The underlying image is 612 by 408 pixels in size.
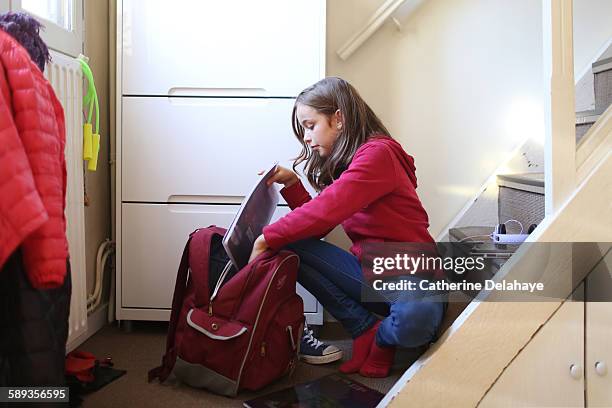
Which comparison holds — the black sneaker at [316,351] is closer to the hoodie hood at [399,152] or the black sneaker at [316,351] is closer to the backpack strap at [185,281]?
the backpack strap at [185,281]

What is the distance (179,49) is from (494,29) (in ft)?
3.38

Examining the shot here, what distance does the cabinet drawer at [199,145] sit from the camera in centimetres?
150

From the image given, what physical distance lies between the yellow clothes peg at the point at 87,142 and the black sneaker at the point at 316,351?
737mm

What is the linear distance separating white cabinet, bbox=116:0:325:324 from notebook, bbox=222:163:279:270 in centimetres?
17

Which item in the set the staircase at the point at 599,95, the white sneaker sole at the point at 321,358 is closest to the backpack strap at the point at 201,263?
the white sneaker sole at the point at 321,358

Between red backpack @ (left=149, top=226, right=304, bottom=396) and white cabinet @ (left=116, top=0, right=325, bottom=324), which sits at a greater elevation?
white cabinet @ (left=116, top=0, right=325, bottom=324)

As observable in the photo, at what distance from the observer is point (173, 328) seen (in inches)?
48.3

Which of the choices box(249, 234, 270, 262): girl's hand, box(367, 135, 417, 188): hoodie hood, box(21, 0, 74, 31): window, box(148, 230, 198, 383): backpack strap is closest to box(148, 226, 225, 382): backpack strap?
box(148, 230, 198, 383): backpack strap

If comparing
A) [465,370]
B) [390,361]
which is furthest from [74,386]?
[465,370]

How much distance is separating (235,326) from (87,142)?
24.2 inches

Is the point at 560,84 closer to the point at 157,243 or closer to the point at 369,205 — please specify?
the point at 369,205

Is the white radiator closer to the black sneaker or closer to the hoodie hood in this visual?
the black sneaker

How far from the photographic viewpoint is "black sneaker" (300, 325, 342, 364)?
1338 mm

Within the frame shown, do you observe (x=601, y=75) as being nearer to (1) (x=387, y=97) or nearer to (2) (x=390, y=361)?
(1) (x=387, y=97)
